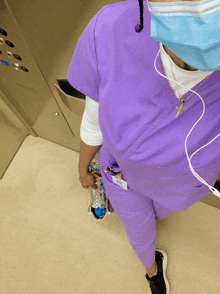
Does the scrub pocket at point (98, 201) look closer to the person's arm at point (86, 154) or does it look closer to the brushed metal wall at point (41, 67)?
the person's arm at point (86, 154)

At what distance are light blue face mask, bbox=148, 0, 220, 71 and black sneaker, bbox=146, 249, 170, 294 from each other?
132cm

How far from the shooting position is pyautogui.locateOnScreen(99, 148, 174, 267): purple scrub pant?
94 centimetres

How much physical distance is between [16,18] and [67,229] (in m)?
1.33

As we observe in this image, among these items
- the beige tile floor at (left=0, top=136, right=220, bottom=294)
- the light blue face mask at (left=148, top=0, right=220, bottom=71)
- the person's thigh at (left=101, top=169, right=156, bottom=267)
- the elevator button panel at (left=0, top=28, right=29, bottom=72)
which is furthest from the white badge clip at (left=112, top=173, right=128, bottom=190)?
the beige tile floor at (left=0, top=136, right=220, bottom=294)

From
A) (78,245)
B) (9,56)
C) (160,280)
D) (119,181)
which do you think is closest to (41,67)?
(9,56)

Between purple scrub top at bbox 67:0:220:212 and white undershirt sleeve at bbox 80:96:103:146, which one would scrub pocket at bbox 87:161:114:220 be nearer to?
white undershirt sleeve at bbox 80:96:103:146

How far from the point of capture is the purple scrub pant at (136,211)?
3.07ft

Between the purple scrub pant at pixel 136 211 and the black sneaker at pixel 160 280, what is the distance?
29 centimetres

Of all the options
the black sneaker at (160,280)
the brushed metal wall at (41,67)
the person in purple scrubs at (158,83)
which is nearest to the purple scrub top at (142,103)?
the person in purple scrubs at (158,83)

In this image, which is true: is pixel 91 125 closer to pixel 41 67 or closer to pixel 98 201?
pixel 41 67

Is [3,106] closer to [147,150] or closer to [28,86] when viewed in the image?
[28,86]

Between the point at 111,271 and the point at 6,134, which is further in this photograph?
the point at 6,134

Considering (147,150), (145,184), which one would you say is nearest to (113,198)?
(145,184)

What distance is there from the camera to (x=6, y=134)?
1.81 meters
